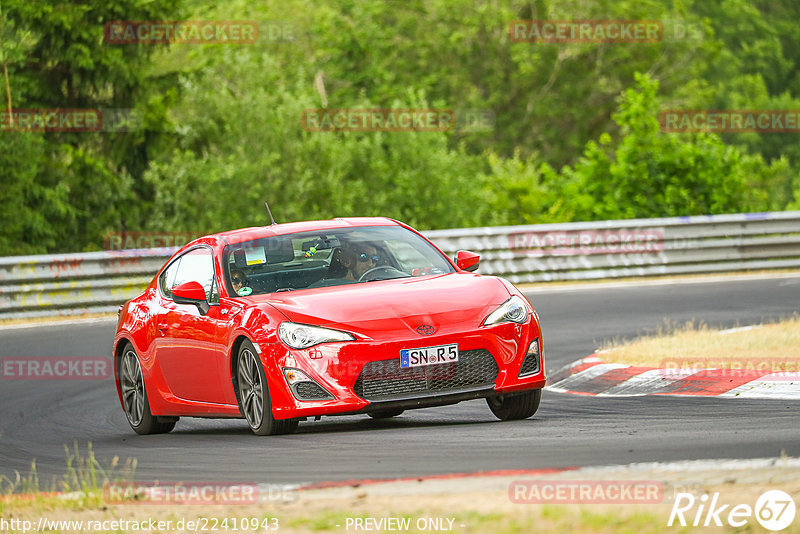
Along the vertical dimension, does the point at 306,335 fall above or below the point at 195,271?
below

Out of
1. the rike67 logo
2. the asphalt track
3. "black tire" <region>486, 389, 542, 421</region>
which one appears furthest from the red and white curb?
the rike67 logo

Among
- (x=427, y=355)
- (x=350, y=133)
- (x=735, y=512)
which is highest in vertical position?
(x=735, y=512)

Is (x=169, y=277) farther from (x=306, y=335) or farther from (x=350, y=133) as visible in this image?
(x=350, y=133)

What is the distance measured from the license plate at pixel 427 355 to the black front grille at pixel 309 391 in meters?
0.51

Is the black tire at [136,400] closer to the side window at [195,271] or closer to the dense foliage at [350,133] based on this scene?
the side window at [195,271]

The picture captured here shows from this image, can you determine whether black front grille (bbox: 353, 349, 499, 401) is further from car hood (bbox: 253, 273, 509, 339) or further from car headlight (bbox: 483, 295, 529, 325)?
car headlight (bbox: 483, 295, 529, 325)

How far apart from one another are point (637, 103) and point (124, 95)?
45.8 feet

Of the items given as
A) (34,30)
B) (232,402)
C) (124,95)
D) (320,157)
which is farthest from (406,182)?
(232,402)

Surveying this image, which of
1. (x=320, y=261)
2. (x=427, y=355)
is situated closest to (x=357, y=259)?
(x=320, y=261)

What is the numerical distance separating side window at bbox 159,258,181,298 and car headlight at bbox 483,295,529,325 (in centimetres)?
286

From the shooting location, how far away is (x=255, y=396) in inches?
349

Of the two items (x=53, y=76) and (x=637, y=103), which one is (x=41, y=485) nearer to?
(x=637, y=103)

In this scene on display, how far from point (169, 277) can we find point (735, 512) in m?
6.48

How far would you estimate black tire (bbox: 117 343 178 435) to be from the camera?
1053cm
